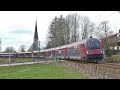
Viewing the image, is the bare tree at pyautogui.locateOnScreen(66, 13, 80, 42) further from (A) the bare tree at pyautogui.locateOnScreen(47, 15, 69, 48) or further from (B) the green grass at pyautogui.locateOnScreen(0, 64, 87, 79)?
(B) the green grass at pyautogui.locateOnScreen(0, 64, 87, 79)

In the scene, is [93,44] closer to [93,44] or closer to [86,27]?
[93,44]

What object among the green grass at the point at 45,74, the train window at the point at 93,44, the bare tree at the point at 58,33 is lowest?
the green grass at the point at 45,74

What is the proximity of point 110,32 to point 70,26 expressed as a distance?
13.8 meters

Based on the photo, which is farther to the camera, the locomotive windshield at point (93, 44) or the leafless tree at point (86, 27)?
the leafless tree at point (86, 27)

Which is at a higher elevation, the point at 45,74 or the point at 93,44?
the point at 93,44

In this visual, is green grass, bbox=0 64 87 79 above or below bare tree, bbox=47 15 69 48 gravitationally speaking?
below

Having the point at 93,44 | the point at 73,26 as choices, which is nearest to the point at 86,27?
the point at 73,26

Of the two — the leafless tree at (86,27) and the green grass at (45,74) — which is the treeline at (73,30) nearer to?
the leafless tree at (86,27)

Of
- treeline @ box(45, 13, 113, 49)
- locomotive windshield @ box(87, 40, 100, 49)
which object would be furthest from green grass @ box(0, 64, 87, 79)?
treeline @ box(45, 13, 113, 49)

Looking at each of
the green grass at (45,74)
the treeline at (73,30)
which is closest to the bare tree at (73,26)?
the treeline at (73,30)
